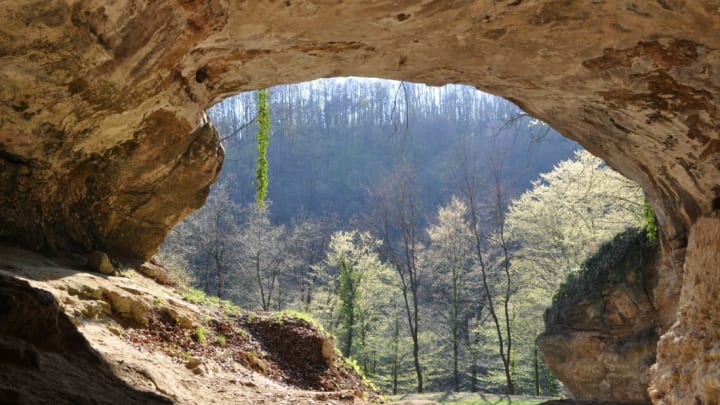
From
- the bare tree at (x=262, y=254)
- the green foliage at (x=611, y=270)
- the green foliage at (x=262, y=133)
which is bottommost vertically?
the green foliage at (x=611, y=270)

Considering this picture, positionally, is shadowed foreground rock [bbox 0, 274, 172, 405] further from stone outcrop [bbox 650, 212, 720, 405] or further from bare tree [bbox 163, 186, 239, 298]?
bare tree [bbox 163, 186, 239, 298]

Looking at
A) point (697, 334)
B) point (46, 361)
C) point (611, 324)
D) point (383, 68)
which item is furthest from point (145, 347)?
point (611, 324)

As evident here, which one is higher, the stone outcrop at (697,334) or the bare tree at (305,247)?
the bare tree at (305,247)

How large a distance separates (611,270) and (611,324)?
147cm

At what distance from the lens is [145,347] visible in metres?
7.41

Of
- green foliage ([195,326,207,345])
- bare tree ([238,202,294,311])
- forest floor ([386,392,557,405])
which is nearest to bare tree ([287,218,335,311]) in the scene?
bare tree ([238,202,294,311])

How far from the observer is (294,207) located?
76625 millimetres

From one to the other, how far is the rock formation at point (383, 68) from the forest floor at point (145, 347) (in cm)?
173

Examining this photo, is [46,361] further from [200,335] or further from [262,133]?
[262,133]

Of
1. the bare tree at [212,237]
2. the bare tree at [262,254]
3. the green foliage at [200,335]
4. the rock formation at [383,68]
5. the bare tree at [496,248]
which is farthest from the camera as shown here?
the bare tree at [262,254]

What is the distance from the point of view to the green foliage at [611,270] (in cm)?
1363

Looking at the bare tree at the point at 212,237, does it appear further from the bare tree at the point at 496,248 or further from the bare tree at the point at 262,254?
the bare tree at the point at 496,248

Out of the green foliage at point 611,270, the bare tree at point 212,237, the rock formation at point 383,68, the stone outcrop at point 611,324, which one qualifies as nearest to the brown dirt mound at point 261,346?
the rock formation at point 383,68

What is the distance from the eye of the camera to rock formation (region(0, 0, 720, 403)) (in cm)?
459
